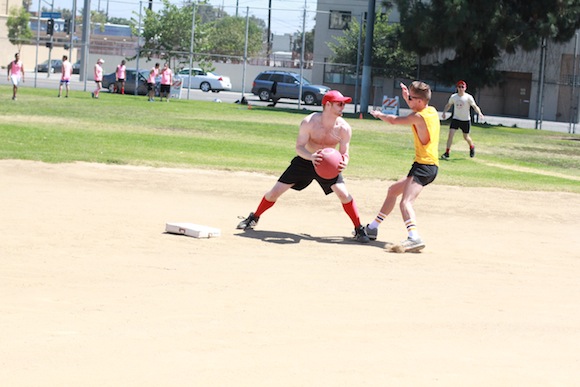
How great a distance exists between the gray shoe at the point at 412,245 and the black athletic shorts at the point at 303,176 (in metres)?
1.20

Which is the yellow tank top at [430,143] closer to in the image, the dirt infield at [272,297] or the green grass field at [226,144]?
the dirt infield at [272,297]

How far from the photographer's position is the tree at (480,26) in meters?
45.4

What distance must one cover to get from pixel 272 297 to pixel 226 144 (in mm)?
16385

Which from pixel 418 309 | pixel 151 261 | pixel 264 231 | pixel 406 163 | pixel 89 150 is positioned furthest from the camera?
pixel 406 163

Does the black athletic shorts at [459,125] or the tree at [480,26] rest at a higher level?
the tree at [480,26]

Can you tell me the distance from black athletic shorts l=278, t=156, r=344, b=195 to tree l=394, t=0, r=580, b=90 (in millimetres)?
34201

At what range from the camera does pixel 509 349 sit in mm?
7238

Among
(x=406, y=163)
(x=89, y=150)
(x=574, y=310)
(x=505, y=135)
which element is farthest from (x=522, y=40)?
(x=574, y=310)

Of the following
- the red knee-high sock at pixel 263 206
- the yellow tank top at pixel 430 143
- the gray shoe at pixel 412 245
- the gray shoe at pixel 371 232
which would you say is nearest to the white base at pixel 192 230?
the red knee-high sock at pixel 263 206

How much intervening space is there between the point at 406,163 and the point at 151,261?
45.0ft

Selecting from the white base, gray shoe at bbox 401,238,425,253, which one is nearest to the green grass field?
the white base

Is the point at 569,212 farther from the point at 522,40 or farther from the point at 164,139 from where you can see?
the point at 522,40

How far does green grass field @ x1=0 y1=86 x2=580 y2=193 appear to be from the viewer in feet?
66.0

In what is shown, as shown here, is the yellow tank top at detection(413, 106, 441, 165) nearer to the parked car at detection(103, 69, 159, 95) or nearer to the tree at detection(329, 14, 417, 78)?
the parked car at detection(103, 69, 159, 95)
